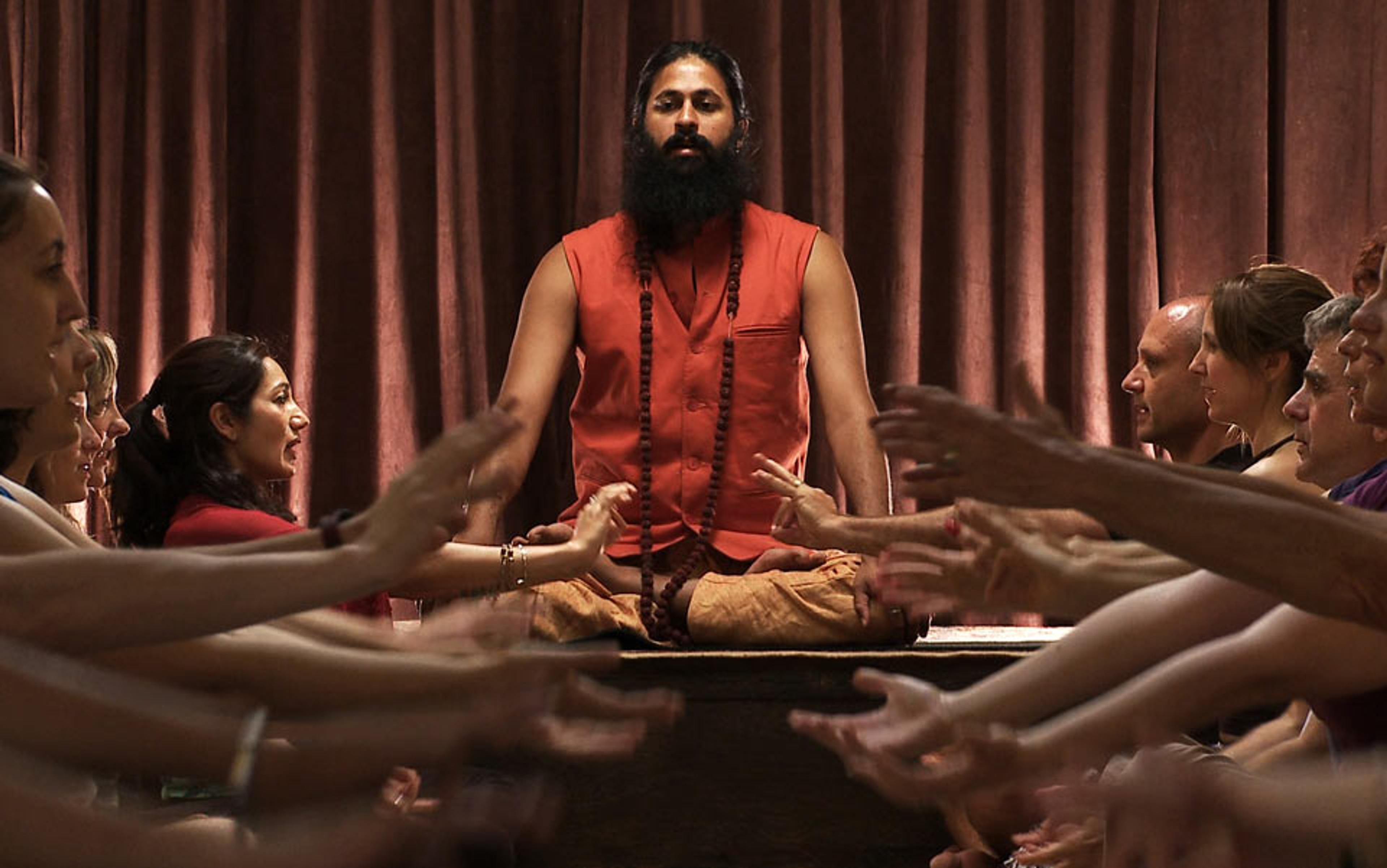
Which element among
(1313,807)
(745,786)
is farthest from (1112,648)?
(745,786)

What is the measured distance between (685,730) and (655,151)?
1.66m

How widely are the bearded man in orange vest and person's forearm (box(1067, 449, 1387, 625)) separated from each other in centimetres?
235

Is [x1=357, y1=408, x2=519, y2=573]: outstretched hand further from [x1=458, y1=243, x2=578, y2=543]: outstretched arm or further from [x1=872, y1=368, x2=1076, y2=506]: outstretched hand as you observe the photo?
[x1=458, y1=243, x2=578, y2=543]: outstretched arm

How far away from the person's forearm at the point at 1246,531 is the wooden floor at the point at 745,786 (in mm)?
1904

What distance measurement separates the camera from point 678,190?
4578 millimetres

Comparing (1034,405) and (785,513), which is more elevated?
(1034,405)

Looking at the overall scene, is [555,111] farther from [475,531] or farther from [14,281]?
[14,281]

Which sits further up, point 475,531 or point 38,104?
point 38,104

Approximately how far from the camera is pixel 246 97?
5.68 m

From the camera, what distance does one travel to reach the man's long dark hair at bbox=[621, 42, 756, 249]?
4582 millimetres

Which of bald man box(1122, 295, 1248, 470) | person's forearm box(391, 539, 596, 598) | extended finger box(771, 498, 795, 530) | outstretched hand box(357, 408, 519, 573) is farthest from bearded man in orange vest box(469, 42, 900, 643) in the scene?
outstretched hand box(357, 408, 519, 573)

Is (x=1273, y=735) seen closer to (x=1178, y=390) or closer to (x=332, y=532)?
(x=1178, y=390)

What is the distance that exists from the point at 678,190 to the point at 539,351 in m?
0.54

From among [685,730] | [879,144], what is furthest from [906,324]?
[685,730]
